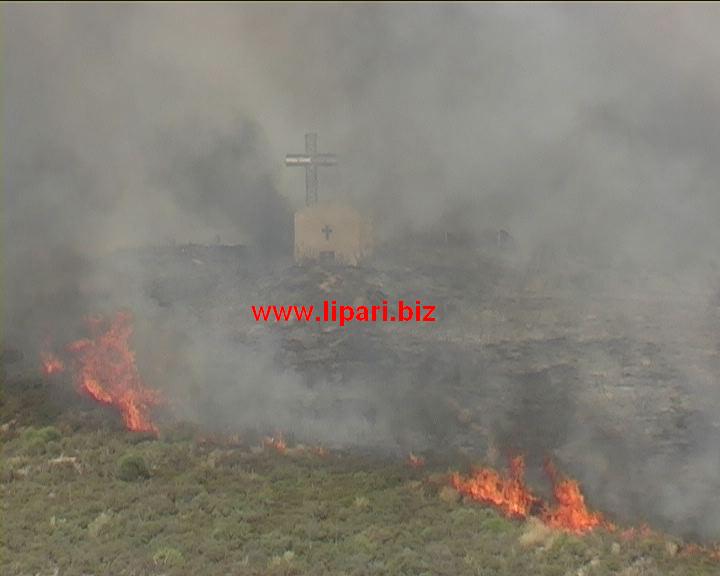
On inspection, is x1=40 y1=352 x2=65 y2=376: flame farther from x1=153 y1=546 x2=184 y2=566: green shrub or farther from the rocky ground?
x1=153 y1=546 x2=184 y2=566: green shrub

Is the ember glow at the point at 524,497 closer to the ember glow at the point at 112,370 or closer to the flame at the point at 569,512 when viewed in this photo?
the flame at the point at 569,512

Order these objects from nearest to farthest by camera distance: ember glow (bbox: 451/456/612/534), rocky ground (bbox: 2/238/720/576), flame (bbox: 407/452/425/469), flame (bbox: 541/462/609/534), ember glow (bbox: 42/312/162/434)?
rocky ground (bbox: 2/238/720/576), flame (bbox: 541/462/609/534), ember glow (bbox: 451/456/612/534), flame (bbox: 407/452/425/469), ember glow (bbox: 42/312/162/434)

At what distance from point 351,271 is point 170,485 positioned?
20.3m

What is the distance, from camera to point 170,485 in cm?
2275

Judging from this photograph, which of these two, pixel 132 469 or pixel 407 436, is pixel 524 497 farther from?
pixel 132 469

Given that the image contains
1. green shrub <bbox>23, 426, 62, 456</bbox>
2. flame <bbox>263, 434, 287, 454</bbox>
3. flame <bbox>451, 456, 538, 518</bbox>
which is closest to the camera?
flame <bbox>451, 456, 538, 518</bbox>

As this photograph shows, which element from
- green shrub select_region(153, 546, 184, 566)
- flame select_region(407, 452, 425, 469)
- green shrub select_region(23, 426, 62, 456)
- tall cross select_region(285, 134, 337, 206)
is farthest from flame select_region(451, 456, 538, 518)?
tall cross select_region(285, 134, 337, 206)

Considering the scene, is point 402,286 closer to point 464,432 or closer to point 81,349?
point 464,432

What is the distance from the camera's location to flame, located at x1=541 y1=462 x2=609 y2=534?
21281 mm

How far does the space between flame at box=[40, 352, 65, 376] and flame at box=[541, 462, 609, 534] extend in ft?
82.2

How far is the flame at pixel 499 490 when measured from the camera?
22703 mm

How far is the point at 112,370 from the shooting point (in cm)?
3562
